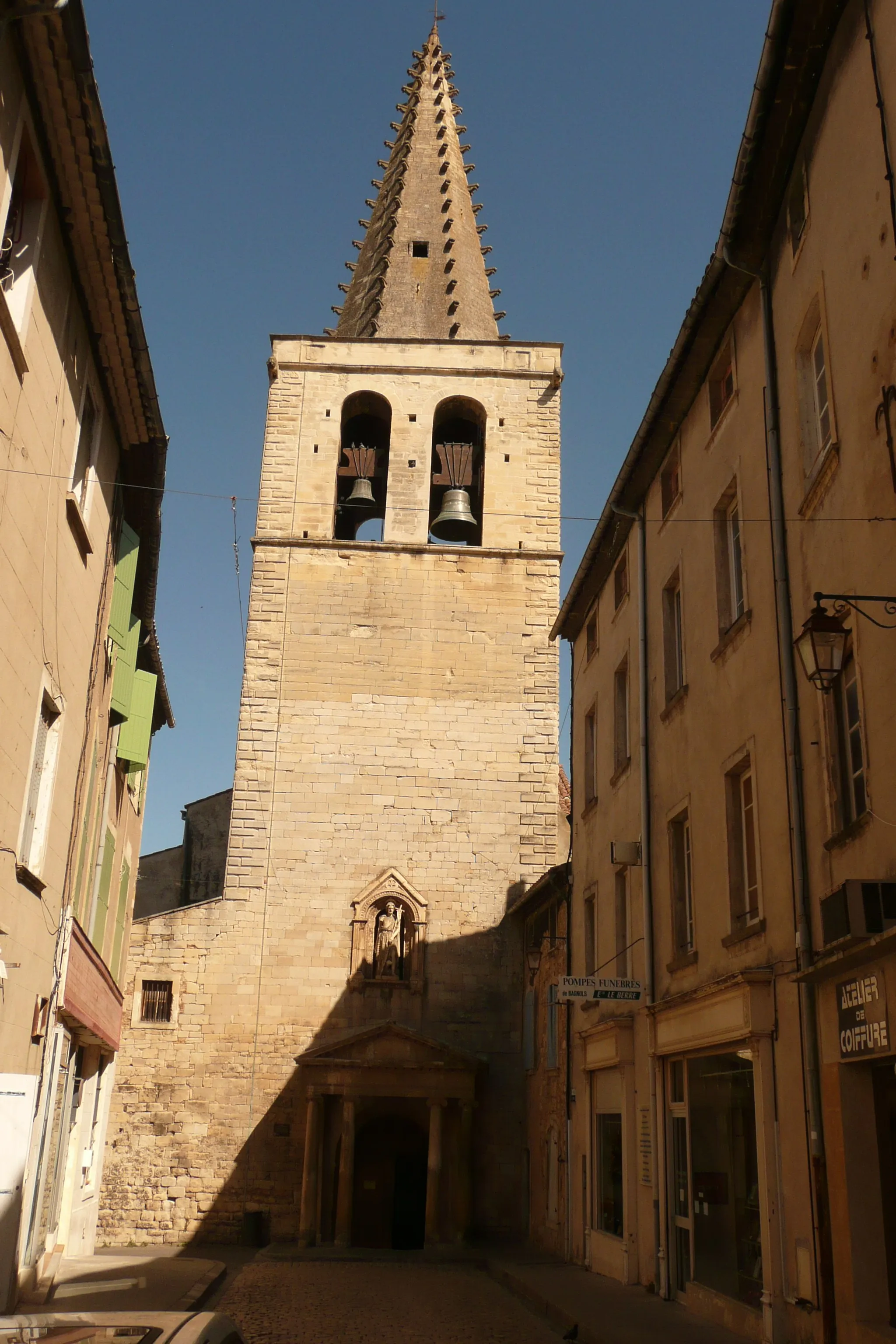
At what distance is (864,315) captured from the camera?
25.7ft

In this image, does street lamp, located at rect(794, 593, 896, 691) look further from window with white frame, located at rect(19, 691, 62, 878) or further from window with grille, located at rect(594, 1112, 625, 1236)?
window with grille, located at rect(594, 1112, 625, 1236)

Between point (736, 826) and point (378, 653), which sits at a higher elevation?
point (378, 653)

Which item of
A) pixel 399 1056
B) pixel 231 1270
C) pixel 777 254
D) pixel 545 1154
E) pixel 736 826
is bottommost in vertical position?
pixel 231 1270

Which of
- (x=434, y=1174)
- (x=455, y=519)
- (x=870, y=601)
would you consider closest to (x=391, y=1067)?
(x=434, y=1174)

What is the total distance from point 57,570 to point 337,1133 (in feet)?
46.1

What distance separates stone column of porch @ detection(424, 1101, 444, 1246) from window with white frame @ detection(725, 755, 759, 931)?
39.7 ft

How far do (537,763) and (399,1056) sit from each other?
6507 millimetres

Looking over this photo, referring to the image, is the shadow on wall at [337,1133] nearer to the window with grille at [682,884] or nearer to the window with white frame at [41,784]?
the window with grille at [682,884]

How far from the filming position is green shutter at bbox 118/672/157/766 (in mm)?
14930

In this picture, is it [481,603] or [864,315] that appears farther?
[481,603]

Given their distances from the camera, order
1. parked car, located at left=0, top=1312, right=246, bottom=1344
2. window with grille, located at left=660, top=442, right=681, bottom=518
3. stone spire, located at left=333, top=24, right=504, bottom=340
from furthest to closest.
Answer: stone spire, located at left=333, top=24, right=504, bottom=340, window with grille, located at left=660, top=442, right=681, bottom=518, parked car, located at left=0, top=1312, right=246, bottom=1344

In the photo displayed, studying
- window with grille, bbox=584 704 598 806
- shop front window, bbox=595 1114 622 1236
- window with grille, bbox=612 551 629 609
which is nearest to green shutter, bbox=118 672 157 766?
window with grille, bbox=584 704 598 806

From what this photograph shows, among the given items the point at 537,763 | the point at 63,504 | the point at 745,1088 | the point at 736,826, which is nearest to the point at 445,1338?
the point at 745,1088

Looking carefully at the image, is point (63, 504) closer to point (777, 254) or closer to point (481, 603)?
point (777, 254)
